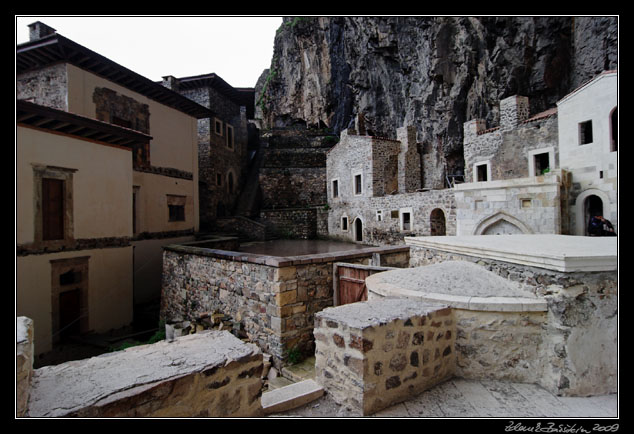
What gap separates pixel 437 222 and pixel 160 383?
13.6 m

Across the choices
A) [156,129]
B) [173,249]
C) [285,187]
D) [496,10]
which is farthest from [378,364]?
[285,187]

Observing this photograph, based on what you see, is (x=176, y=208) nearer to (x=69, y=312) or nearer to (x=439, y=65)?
(x=69, y=312)

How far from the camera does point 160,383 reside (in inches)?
78.3

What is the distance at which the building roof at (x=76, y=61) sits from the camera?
32.0ft

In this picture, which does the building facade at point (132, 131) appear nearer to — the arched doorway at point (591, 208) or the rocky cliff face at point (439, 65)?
the rocky cliff face at point (439, 65)

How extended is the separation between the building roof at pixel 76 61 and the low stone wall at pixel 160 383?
10.5 metres

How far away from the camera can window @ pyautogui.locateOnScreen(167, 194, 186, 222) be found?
14094mm

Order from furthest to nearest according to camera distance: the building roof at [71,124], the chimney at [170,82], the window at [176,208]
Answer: the chimney at [170,82] < the window at [176,208] < the building roof at [71,124]

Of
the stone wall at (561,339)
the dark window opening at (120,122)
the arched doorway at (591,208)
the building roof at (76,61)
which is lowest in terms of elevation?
the stone wall at (561,339)

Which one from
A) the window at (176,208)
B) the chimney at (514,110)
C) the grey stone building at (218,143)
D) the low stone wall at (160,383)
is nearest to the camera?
the low stone wall at (160,383)

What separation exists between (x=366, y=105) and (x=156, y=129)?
48.6 ft

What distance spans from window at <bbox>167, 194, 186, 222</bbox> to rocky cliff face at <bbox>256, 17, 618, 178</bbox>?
14052 millimetres

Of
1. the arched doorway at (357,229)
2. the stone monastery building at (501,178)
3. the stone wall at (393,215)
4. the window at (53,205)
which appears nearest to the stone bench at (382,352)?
the stone monastery building at (501,178)

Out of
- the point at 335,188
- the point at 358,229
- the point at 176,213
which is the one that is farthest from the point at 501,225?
the point at 335,188
